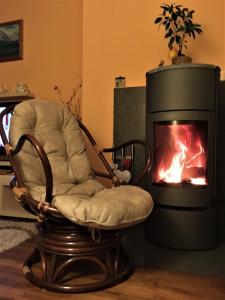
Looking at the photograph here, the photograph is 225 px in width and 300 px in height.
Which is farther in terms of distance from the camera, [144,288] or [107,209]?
[144,288]

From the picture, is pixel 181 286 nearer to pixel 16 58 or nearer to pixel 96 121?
pixel 96 121

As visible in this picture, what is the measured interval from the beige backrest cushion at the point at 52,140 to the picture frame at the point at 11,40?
1.81 metres

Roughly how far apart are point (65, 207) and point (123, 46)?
5.70 feet

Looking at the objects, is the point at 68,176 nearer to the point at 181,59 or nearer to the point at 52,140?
the point at 52,140

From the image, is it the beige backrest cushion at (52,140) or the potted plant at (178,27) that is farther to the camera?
the potted plant at (178,27)

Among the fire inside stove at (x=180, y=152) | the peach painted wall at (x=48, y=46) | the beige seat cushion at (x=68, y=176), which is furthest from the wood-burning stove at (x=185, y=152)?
the peach painted wall at (x=48, y=46)

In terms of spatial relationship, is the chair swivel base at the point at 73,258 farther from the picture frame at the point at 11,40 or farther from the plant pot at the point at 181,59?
the picture frame at the point at 11,40

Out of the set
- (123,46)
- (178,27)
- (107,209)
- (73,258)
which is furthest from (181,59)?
(73,258)

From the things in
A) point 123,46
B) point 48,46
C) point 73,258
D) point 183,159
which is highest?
point 48,46

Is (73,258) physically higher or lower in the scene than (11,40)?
lower

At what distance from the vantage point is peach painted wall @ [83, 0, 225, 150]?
237 centimetres

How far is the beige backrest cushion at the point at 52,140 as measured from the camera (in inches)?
67.6

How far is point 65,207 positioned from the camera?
1.34m

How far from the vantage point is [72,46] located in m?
3.20
